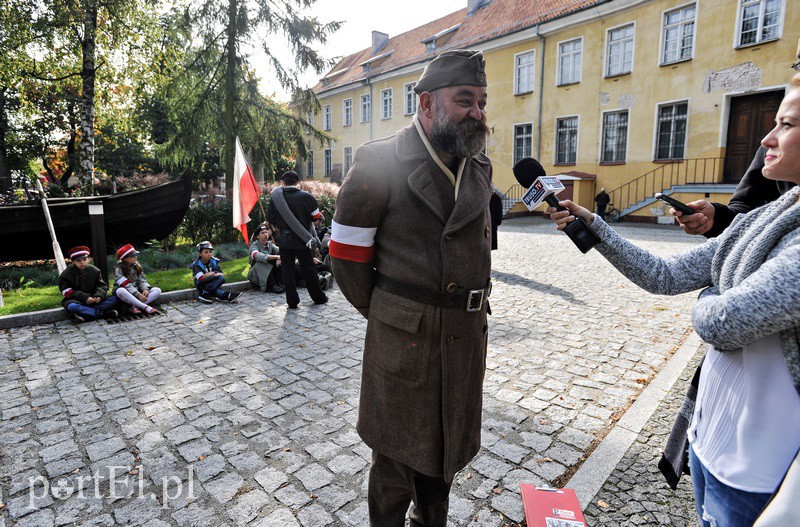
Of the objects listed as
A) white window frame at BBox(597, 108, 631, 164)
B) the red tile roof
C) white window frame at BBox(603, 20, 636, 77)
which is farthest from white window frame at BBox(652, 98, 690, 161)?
the red tile roof

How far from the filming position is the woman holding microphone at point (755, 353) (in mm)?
1262

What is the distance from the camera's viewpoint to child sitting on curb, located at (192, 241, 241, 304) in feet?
26.6

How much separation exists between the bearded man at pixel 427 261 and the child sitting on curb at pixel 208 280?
664cm

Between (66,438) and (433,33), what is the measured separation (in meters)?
35.3

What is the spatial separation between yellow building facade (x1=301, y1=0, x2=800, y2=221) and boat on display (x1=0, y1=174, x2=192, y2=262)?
17.1 meters

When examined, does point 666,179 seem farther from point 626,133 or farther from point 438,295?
point 438,295

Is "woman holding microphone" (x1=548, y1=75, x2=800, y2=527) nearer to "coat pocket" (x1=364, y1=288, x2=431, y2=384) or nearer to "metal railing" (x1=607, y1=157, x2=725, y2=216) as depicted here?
"coat pocket" (x1=364, y1=288, x2=431, y2=384)

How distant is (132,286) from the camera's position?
7.41 metres

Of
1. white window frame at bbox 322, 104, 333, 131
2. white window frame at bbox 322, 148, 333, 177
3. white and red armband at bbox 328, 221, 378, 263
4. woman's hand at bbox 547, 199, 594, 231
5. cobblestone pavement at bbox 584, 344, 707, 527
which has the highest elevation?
white window frame at bbox 322, 104, 333, 131

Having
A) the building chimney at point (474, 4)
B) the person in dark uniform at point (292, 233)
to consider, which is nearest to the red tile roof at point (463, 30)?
the building chimney at point (474, 4)

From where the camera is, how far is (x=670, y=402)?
13.3 feet

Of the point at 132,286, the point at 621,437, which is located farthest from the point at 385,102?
the point at 621,437

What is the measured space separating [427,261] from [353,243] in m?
0.34

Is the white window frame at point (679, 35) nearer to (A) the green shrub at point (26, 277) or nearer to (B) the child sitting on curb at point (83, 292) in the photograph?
(B) the child sitting on curb at point (83, 292)
